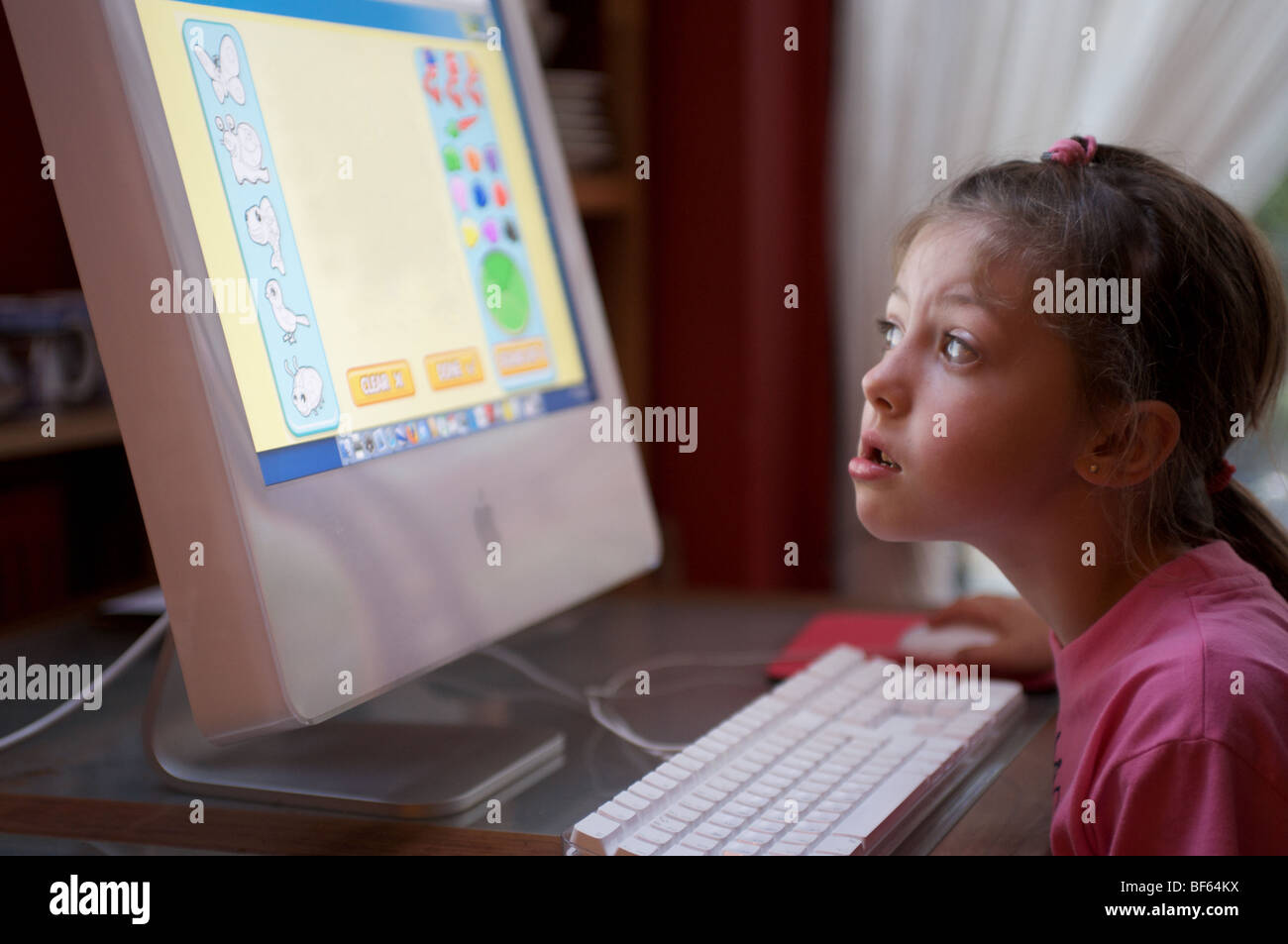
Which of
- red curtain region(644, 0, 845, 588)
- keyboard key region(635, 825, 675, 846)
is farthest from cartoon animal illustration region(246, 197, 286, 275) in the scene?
red curtain region(644, 0, 845, 588)

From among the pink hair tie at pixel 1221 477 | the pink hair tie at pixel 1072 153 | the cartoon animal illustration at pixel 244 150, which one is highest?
the cartoon animal illustration at pixel 244 150

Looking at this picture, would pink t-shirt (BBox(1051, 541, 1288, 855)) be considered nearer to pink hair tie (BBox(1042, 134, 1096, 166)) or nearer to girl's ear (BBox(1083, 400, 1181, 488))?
girl's ear (BBox(1083, 400, 1181, 488))

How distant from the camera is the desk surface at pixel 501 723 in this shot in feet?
2.24

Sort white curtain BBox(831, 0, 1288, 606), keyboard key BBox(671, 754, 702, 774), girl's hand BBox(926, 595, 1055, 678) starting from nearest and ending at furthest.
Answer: keyboard key BBox(671, 754, 702, 774)
girl's hand BBox(926, 595, 1055, 678)
white curtain BBox(831, 0, 1288, 606)

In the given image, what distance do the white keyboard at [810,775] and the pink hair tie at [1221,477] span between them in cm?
20

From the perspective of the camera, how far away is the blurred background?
1.95 m

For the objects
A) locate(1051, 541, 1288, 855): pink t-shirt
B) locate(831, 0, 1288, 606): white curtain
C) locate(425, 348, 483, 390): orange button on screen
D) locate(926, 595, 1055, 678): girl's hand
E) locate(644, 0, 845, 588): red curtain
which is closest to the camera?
locate(1051, 541, 1288, 855): pink t-shirt

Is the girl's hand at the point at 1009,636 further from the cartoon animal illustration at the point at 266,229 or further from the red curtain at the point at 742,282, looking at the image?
the red curtain at the point at 742,282

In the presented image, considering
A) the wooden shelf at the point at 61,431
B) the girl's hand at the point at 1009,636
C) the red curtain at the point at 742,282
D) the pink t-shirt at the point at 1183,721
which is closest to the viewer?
the pink t-shirt at the point at 1183,721

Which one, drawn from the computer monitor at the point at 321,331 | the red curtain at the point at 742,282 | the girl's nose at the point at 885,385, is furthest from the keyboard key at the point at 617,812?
the red curtain at the point at 742,282

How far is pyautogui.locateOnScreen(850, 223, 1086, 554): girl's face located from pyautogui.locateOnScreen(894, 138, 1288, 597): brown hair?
0.04 feet

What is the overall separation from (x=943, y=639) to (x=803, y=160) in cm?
141

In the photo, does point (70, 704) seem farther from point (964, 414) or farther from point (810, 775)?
point (964, 414)
